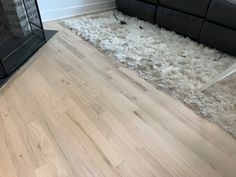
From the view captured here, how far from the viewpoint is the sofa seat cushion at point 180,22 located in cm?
205

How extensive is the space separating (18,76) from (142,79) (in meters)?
0.97

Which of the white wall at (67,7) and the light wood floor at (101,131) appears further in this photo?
the white wall at (67,7)

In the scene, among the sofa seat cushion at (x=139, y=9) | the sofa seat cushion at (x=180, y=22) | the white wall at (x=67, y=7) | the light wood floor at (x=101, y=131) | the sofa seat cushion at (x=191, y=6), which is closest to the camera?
the light wood floor at (x=101, y=131)

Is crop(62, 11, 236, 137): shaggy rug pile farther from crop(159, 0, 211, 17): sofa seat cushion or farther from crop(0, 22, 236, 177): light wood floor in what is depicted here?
crop(159, 0, 211, 17): sofa seat cushion

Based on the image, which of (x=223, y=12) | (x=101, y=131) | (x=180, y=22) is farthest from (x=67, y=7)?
Result: (x=101, y=131)

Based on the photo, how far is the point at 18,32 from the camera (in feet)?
6.54

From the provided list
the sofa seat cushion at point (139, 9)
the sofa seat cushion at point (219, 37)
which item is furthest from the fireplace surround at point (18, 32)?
the sofa seat cushion at point (219, 37)

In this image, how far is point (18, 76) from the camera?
1682 mm

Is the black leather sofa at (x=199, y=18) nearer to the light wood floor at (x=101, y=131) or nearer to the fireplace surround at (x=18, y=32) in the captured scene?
the light wood floor at (x=101, y=131)

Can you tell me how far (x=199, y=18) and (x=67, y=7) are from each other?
1.62m

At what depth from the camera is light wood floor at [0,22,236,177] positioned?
106cm

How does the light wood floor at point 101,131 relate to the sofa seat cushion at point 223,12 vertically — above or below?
below

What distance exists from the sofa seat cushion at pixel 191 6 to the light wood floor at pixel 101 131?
2.95 ft

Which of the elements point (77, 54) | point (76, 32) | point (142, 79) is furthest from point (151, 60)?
point (76, 32)
